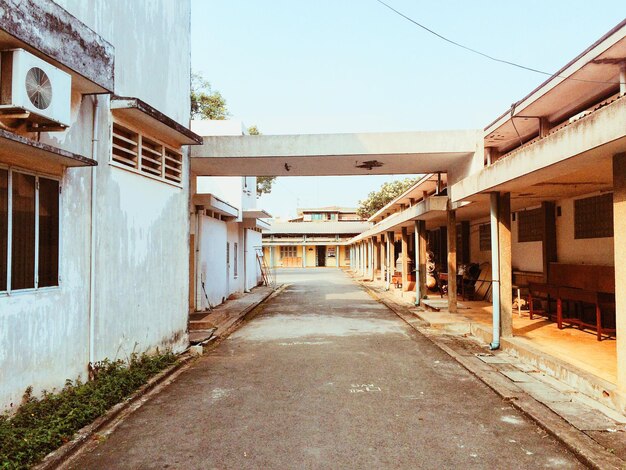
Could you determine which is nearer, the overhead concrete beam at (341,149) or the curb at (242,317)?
the curb at (242,317)

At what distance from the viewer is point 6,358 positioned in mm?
4699

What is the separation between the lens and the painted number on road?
6.20 metres

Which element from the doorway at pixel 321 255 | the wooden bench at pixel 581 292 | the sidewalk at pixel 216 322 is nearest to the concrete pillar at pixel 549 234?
the wooden bench at pixel 581 292

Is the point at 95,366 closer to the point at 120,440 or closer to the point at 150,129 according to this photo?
the point at 120,440

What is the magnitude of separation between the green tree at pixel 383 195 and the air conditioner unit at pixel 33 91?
131 ft

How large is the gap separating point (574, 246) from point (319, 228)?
42.0m

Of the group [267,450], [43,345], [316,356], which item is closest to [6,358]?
[43,345]

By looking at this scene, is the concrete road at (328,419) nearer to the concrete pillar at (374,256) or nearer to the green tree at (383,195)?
the concrete pillar at (374,256)

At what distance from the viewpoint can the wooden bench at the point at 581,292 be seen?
812 cm

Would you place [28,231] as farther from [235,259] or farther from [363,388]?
[235,259]

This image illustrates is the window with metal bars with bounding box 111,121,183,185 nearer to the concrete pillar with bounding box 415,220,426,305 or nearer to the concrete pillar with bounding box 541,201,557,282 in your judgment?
the concrete pillar with bounding box 541,201,557,282

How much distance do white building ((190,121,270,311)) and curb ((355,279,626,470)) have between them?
8.84 m

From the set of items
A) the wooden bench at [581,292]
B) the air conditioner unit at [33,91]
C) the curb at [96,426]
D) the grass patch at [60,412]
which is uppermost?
the air conditioner unit at [33,91]

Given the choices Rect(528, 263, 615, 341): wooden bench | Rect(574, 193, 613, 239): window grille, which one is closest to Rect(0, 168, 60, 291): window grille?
Rect(528, 263, 615, 341): wooden bench
